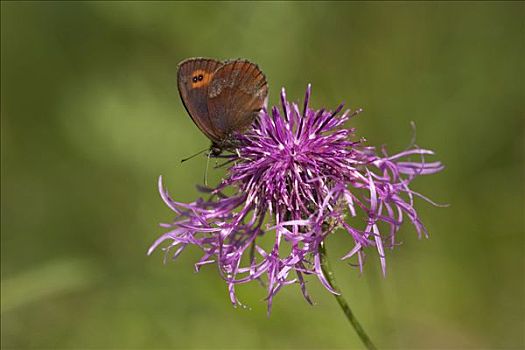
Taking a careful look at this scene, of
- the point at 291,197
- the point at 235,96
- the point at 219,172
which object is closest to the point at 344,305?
the point at 291,197

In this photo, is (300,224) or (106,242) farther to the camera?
(106,242)

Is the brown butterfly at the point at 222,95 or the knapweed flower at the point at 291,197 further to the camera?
the brown butterfly at the point at 222,95

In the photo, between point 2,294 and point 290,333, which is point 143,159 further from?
point 290,333

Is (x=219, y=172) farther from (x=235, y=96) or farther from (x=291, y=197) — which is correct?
(x=291, y=197)

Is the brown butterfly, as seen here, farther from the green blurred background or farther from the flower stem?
the green blurred background

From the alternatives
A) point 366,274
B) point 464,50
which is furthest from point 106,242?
point 464,50

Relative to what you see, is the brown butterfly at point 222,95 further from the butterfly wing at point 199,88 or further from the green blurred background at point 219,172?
the green blurred background at point 219,172

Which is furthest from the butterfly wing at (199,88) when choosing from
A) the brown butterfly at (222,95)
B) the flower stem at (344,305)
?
the flower stem at (344,305)
